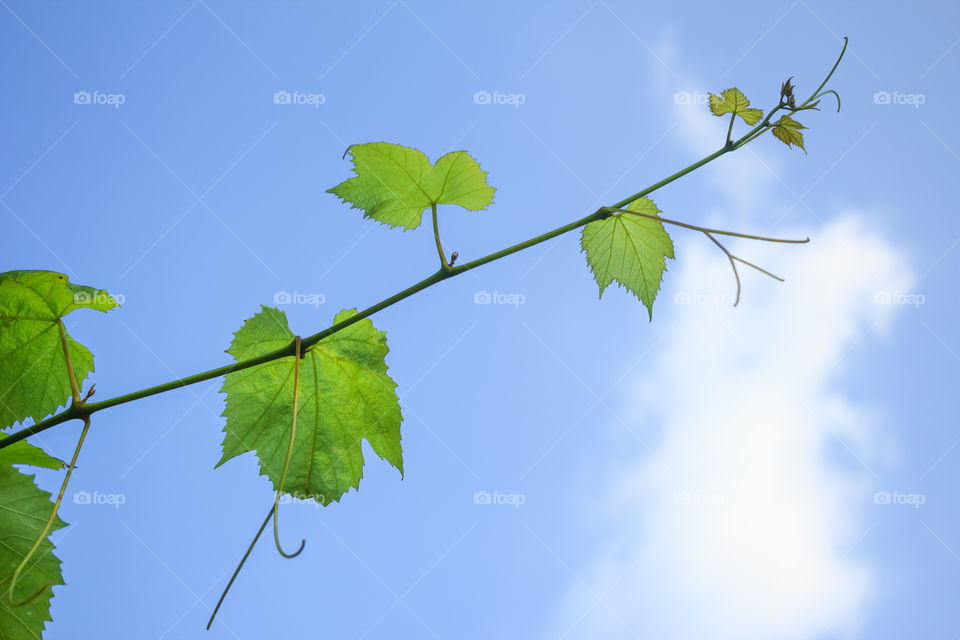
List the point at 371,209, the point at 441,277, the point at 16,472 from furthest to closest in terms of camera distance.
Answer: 1. the point at 371,209
2. the point at 16,472
3. the point at 441,277

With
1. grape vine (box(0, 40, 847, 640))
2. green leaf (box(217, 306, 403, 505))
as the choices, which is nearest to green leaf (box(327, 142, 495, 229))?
grape vine (box(0, 40, 847, 640))

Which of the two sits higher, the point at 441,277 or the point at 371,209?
the point at 371,209

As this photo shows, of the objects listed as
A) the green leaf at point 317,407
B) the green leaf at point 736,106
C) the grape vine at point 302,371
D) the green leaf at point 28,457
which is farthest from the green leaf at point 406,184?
the green leaf at point 28,457

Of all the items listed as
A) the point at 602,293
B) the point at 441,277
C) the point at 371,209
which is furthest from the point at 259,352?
the point at 602,293

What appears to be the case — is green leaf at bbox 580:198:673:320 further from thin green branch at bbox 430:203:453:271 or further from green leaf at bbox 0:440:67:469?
green leaf at bbox 0:440:67:469

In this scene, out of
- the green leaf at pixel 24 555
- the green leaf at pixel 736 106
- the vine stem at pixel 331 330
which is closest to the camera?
the vine stem at pixel 331 330

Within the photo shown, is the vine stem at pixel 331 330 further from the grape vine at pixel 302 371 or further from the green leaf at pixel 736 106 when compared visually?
the green leaf at pixel 736 106

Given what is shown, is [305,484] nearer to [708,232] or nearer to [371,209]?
[371,209]
